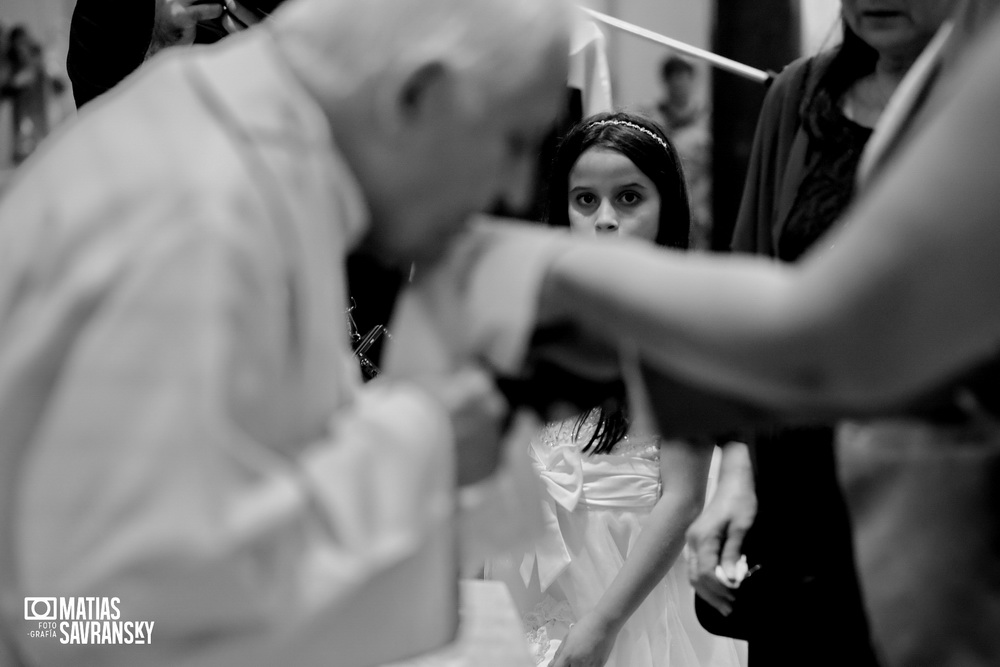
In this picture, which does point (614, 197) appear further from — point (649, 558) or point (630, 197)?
point (649, 558)

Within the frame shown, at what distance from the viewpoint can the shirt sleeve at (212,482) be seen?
0.98m

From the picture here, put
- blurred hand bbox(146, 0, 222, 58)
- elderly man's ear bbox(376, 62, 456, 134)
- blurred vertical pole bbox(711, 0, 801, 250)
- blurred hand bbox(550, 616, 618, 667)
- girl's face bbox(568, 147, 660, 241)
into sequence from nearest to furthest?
elderly man's ear bbox(376, 62, 456, 134) < blurred hand bbox(146, 0, 222, 58) < blurred hand bbox(550, 616, 618, 667) < girl's face bbox(568, 147, 660, 241) < blurred vertical pole bbox(711, 0, 801, 250)

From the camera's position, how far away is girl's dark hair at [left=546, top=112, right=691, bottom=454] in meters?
2.81

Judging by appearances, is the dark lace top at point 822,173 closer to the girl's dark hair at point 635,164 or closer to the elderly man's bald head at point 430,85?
the elderly man's bald head at point 430,85

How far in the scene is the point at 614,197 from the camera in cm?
279

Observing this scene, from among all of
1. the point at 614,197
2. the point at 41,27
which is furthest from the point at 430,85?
the point at 41,27

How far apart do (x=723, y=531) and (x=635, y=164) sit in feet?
3.54

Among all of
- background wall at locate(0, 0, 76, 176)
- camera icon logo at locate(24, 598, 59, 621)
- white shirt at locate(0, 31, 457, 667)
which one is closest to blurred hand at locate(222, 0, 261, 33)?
white shirt at locate(0, 31, 457, 667)

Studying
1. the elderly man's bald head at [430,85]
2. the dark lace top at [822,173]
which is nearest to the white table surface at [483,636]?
the elderly man's bald head at [430,85]

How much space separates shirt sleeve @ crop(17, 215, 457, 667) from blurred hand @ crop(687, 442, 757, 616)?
88 cm

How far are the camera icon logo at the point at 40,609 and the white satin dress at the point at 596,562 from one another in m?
1.79

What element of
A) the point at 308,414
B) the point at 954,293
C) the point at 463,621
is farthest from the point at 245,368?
the point at 954,293

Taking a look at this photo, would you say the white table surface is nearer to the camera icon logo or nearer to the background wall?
the camera icon logo

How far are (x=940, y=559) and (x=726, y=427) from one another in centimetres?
22
